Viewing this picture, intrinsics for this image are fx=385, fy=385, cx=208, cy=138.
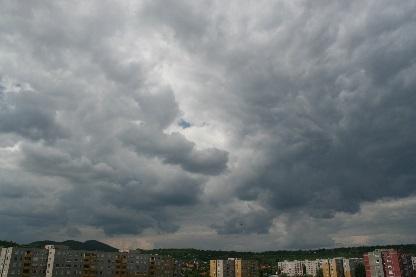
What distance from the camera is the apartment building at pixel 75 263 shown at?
158 m

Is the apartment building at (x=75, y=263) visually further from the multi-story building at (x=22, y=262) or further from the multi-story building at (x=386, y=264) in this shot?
the multi-story building at (x=386, y=264)

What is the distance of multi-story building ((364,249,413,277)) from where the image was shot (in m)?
160

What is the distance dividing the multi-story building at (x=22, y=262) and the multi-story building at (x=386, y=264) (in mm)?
Answer: 141081

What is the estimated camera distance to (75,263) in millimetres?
170375

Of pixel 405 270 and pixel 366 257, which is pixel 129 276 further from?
pixel 405 270

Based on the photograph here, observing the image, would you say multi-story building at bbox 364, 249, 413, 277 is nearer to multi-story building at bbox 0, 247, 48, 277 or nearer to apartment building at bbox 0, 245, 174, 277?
apartment building at bbox 0, 245, 174, 277

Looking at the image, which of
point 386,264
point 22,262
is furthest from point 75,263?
point 386,264

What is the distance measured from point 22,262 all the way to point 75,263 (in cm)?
2165

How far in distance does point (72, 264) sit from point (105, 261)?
16058 millimetres

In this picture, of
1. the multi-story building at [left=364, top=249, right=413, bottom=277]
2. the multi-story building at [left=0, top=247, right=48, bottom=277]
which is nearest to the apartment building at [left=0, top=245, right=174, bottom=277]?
the multi-story building at [left=0, top=247, right=48, bottom=277]

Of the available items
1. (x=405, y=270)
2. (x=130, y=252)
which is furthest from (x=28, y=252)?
(x=405, y=270)

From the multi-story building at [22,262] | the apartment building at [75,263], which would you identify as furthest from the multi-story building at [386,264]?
the multi-story building at [22,262]

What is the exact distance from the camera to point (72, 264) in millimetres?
169250

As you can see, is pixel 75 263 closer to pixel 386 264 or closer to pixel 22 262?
pixel 22 262
